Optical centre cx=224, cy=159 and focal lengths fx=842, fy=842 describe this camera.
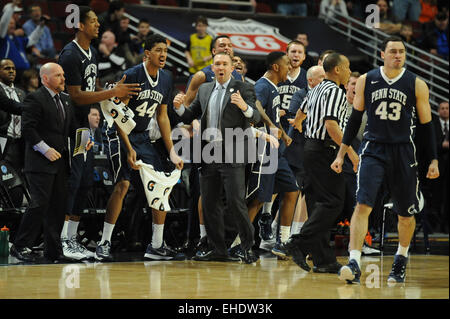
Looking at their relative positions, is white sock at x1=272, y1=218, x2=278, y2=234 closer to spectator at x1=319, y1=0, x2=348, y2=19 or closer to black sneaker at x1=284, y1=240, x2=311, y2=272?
black sneaker at x1=284, y1=240, x2=311, y2=272

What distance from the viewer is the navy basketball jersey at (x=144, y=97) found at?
8.99 metres

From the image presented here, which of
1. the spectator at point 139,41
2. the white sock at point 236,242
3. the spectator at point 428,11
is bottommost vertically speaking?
the white sock at point 236,242

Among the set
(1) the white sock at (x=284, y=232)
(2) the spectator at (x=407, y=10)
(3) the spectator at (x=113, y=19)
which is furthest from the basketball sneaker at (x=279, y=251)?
(2) the spectator at (x=407, y=10)

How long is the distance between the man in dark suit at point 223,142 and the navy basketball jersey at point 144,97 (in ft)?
1.38

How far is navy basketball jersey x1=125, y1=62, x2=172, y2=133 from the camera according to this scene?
8.99 metres

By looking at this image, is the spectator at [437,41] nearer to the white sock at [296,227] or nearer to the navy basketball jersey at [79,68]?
the white sock at [296,227]

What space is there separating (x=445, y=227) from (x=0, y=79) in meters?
8.35

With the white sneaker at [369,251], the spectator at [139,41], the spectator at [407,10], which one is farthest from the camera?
the spectator at [407,10]

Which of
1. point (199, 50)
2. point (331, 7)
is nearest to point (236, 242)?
point (199, 50)

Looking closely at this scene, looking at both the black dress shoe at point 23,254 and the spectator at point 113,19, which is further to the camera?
the spectator at point 113,19

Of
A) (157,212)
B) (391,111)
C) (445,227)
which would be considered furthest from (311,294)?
(445,227)

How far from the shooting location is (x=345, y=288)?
676cm

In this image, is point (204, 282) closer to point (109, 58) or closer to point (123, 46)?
point (109, 58)

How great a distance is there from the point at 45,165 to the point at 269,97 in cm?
262
